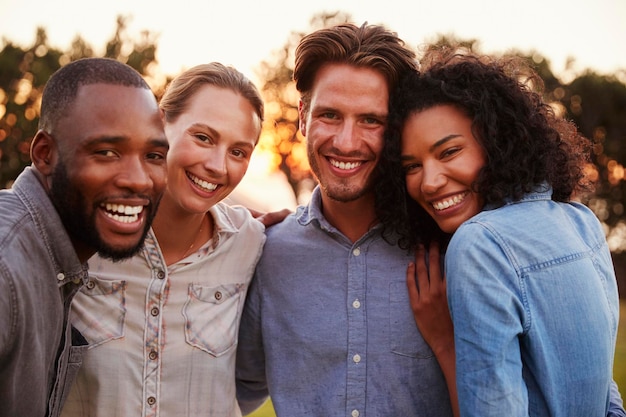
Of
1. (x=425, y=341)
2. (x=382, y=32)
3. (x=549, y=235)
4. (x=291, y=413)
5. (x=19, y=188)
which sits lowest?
(x=291, y=413)

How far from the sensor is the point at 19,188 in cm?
271

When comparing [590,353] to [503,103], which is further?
[503,103]

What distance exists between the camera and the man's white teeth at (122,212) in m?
2.88

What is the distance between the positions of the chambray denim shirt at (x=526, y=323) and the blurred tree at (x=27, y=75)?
17536mm

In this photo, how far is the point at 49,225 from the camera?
2682 mm

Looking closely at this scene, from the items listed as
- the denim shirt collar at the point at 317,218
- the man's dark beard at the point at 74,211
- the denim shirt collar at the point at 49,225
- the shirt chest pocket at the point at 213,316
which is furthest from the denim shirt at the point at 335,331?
the denim shirt collar at the point at 49,225

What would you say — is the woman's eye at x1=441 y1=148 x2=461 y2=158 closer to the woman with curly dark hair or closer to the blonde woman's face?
the woman with curly dark hair

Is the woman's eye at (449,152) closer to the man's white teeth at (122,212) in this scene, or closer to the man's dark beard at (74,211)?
the man's white teeth at (122,212)

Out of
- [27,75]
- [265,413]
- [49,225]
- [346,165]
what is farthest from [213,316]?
[27,75]

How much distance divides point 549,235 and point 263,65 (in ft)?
85.0

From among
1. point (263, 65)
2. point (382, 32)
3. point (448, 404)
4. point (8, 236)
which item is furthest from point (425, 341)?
point (263, 65)

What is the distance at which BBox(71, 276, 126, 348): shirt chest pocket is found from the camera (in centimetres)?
340

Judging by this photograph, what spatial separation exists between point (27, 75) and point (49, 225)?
1874 cm

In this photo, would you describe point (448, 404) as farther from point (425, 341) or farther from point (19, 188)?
point (19, 188)
